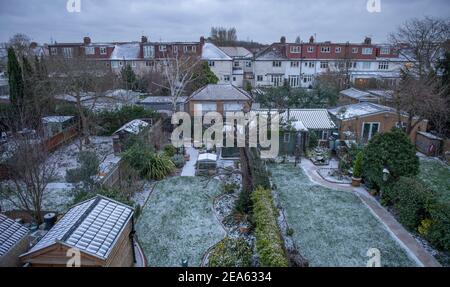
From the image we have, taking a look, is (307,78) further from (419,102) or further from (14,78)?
(14,78)

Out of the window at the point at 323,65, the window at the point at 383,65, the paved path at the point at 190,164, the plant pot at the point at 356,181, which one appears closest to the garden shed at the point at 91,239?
the paved path at the point at 190,164

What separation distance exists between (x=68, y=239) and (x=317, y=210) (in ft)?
27.9

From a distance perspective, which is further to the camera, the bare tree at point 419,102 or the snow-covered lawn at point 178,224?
the bare tree at point 419,102

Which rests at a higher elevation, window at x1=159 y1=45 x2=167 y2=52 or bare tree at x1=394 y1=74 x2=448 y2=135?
window at x1=159 y1=45 x2=167 y2=52

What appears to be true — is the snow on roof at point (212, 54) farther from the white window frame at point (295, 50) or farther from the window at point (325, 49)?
the window at point (325, 49)

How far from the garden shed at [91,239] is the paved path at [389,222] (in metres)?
7.96

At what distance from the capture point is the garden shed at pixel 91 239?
5633 millimetres

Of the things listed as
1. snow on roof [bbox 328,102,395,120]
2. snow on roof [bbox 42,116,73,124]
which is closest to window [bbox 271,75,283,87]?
snow on roof [bbox 328,102,395,120]

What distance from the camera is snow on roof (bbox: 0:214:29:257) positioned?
255 inches

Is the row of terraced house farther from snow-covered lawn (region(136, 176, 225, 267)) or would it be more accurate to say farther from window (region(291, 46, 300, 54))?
snow-covered lawn (region(136, 176, 225, 267))

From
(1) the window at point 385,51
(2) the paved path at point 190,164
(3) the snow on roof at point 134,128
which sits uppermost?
(1) the window at point 385,51

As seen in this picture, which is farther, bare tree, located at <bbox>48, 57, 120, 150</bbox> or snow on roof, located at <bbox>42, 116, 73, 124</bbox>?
snow on roof, located at <bbox>42, 116, 73, 124</bbox>

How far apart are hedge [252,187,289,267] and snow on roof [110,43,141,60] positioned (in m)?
32.0
